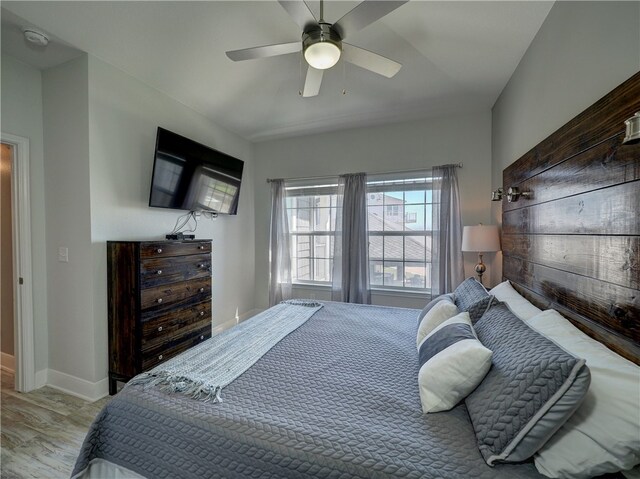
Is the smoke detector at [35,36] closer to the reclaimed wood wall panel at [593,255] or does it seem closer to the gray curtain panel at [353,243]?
the gray curtain panel at [353,243]

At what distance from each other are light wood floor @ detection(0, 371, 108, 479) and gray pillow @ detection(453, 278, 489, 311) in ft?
8.59

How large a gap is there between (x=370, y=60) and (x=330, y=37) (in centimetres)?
40

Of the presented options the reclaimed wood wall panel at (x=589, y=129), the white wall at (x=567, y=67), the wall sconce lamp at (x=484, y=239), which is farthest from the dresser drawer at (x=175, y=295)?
the white wall at (x=567, y=67)

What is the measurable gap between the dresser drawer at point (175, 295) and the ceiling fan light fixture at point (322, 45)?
7.12 ft

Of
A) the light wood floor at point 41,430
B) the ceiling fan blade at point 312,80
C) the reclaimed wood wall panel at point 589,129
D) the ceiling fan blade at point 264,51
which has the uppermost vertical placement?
the ceiling fan blade at point 264,51

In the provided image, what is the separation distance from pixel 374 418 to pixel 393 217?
2.87 m

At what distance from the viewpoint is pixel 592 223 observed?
4.06 ft

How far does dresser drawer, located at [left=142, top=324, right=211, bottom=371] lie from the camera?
7.47ft

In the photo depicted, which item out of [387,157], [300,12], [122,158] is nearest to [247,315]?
[122,158]

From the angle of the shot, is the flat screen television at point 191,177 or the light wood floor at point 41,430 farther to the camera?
the flat screen television at point 191,177

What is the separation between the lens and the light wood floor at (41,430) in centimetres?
162

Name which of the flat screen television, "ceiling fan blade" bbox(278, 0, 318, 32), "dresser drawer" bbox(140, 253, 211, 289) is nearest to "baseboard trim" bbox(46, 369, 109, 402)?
"dresser drawer" bbox(140, 253, 211, 289)

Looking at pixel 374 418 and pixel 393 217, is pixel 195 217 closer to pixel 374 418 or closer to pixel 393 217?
pixel 393 217

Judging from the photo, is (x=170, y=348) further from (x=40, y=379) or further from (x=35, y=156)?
(x=35, y=156)
